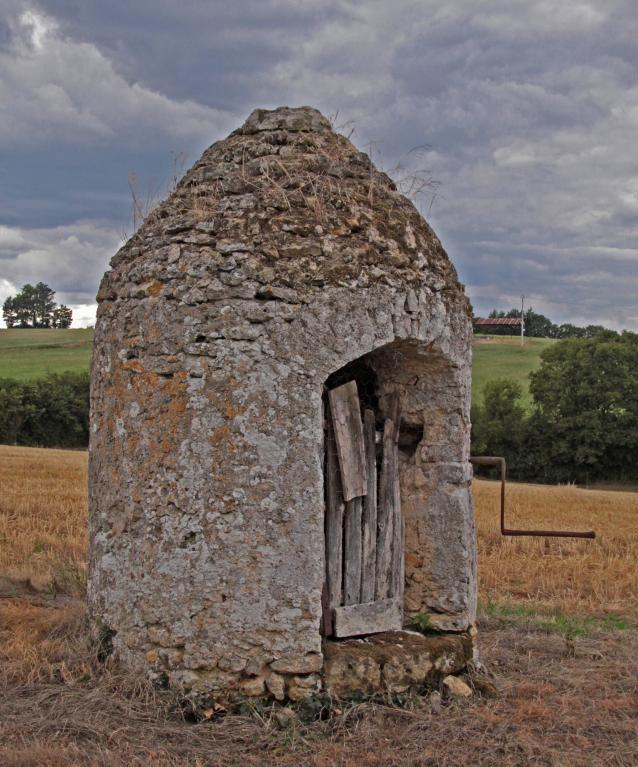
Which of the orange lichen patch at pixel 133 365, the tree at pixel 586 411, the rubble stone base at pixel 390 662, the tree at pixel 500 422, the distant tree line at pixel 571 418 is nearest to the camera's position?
the rubble stone base at pixel 390 662

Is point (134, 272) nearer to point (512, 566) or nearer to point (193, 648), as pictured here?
point (193, 648)

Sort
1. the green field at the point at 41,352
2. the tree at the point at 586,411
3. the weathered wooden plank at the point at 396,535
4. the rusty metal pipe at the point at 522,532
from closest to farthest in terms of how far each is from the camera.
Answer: the weathered wooden plank at the point at 396,535
the rusty metal pipe at the point at 522,532
the tree at the point at 586,411
the green field at the point at 41,352

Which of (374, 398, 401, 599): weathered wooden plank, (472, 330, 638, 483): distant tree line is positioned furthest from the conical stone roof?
(472, 330, 638, 483): distant tree line

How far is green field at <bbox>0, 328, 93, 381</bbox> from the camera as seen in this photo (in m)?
43.3

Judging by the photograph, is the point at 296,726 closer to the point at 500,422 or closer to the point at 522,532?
the point at 522,532

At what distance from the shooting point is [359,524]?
18.1ft

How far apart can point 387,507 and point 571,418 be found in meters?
33.0

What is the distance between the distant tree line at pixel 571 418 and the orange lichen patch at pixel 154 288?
3316cm

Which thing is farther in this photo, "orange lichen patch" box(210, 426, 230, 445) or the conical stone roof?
the conical stone roof

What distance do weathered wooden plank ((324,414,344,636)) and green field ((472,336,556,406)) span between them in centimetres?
3724

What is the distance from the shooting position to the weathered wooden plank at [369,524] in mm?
5531

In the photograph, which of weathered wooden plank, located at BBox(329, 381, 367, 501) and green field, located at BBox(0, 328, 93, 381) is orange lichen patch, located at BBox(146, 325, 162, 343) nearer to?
weathered wooden plank, located at BBox(329, 381, 367, 501)

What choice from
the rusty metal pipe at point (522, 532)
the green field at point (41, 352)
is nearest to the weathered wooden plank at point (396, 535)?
the rusty metal pipe at point (522, 532)

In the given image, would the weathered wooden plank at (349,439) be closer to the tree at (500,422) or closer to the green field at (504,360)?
the tree at (500,422)
